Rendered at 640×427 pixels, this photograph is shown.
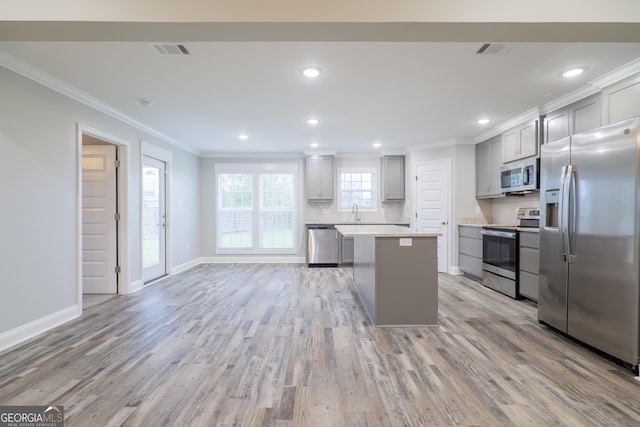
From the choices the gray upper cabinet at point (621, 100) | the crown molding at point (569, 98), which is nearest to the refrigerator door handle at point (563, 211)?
the gray upper cabinet at point (621, 100)

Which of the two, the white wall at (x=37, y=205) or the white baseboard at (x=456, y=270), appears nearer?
the white wall at (x=37, y=205)

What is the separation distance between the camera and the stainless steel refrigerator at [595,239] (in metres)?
2.21

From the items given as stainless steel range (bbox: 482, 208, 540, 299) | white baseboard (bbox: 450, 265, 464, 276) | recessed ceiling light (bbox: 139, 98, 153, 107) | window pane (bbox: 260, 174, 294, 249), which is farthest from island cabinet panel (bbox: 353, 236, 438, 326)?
window pane (bbox: 260, 174, 294, 249)

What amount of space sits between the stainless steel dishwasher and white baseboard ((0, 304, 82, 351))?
3954 mm

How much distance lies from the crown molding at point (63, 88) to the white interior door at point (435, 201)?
5063 mm

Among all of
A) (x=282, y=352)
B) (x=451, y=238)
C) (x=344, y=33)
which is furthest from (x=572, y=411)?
(x=451, y=238)

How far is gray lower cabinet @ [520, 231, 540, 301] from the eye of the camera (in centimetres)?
366

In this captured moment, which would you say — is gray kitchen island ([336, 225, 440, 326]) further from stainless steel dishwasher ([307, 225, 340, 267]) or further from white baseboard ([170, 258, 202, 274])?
white baseboard ([170, 258, 202, 274])

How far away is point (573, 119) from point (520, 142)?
877mm

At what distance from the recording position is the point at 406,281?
306cm

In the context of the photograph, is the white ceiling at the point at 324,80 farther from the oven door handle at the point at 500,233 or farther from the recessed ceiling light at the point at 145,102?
the oven door handle at the point at 500,233

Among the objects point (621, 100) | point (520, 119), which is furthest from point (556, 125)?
point (621, 100)

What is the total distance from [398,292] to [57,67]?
3898mm

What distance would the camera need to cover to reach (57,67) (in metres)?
2.76
